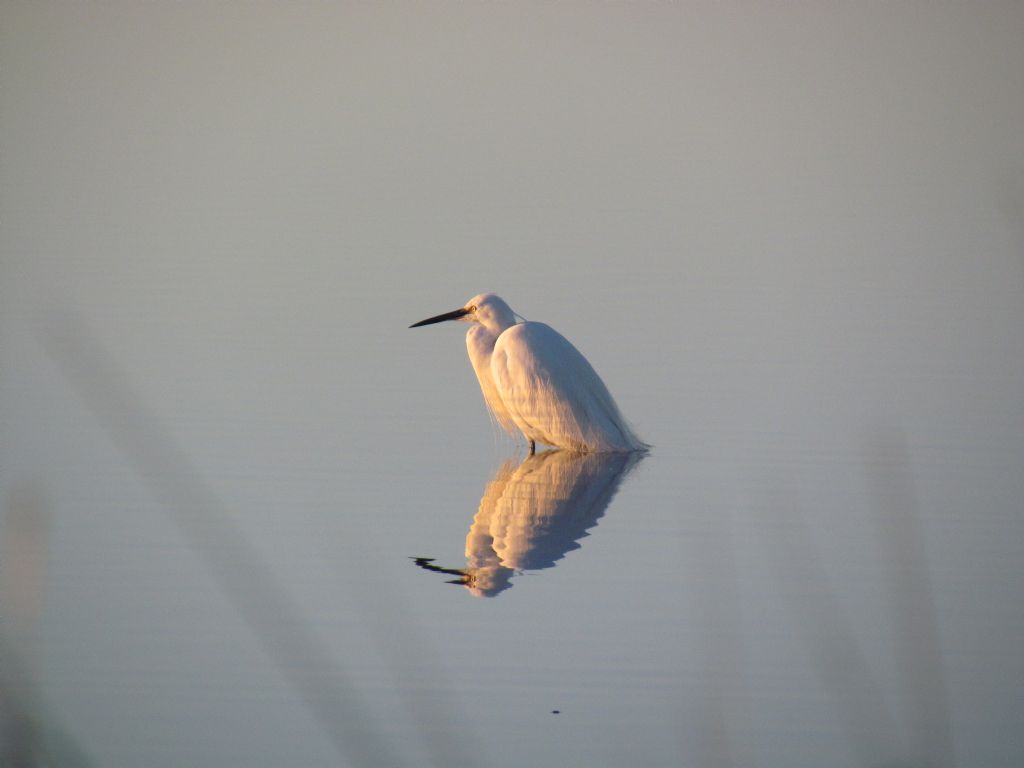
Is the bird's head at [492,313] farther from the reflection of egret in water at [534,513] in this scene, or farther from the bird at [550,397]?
the reflection of egret in water at [534,513]

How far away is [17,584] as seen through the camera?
120 cm

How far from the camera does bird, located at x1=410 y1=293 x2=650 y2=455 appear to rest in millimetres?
6637

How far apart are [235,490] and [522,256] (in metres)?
6.44

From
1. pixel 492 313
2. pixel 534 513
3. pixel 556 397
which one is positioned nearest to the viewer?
pixel 534 513

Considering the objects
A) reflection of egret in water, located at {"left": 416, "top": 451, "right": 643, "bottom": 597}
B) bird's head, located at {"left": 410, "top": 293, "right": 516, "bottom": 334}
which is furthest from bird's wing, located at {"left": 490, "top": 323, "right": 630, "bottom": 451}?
bird's head, located at {"left": 410, "top": 293, "right": 516, "bottom": 334}

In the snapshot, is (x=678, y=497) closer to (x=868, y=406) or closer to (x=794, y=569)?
(x=794, y=569)

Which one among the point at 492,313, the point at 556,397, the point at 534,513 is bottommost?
the point at 534,513

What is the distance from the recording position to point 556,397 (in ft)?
21.8

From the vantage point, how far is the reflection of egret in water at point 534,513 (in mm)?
4664

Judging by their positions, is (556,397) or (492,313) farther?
(492,313)

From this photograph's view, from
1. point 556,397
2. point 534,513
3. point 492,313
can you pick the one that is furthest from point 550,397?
point 534,513

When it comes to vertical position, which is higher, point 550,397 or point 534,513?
point 550,397

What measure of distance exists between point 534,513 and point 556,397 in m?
1.30

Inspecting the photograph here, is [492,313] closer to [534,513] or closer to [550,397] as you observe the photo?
[550,397]
